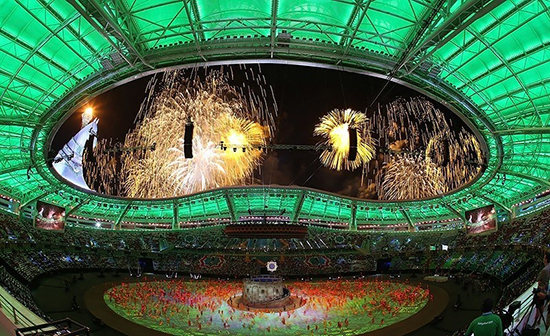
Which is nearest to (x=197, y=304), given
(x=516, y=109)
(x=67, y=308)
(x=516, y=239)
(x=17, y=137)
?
(x=67, y=308)

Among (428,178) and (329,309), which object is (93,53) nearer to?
(329,309)

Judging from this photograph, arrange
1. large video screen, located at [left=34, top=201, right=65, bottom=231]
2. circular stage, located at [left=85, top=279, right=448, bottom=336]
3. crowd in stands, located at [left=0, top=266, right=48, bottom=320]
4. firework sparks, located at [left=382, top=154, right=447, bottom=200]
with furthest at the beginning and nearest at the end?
large video screen, located at [left=34, top=201, right=65, bottom=231], firework sparks, located at [left=382, top=154, right=447, bottom=200], circular stage, located at [left=85, top=279, right=448, bottom=336], crowd in stands, located at [left=0, top=266, right=48, bottom=320]

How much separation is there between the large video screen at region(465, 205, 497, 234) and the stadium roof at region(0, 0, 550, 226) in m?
17.1

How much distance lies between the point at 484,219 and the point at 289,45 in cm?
3572

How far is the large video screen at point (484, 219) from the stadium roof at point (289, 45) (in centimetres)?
1712

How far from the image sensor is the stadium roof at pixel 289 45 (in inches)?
851

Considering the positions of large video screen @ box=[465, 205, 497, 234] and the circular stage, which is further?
large video screen @ box=[465, 205, 497, 234]

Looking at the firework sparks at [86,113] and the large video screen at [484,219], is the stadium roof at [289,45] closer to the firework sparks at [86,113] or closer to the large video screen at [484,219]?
the firework sparks at [86,113]

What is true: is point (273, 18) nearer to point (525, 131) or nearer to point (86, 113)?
point (86, 113)

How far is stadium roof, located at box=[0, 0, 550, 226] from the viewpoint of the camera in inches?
851

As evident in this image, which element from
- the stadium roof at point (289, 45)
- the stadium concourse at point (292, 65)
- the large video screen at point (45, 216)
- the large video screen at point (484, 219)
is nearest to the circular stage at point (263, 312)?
the stadium concourse at point (292, 65)

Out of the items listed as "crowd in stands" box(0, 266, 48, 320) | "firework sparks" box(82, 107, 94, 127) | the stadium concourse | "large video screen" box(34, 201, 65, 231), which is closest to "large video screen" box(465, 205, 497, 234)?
the stadium concourse

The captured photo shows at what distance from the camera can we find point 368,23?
78.1 ft

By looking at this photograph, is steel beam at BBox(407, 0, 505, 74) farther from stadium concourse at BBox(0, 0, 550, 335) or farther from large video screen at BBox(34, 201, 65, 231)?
large video screen at BBox(34, 201, 65, 231)
